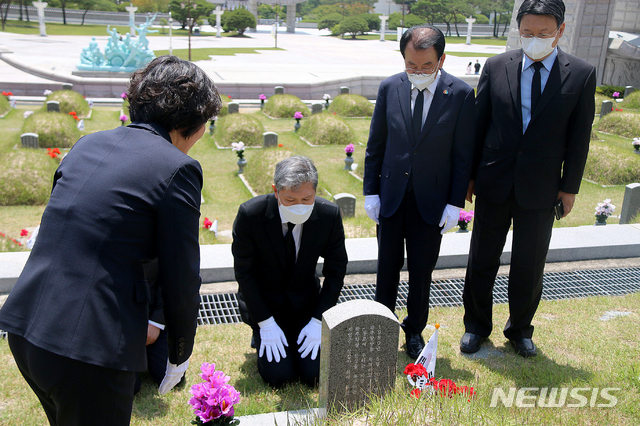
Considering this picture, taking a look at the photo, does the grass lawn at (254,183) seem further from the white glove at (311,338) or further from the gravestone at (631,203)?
the white glove at (311,338)

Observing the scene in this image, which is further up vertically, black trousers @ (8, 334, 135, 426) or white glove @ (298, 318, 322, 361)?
black trousers @ (8, 334, 135, 426)

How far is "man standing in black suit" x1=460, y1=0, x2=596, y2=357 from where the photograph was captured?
3.53 meters

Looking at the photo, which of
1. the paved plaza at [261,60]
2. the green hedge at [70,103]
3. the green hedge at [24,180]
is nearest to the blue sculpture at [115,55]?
the paved plaza at [261,60]

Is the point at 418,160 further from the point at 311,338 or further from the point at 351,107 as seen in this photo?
the point at 351,107

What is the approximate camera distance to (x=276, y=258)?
360 centimetres

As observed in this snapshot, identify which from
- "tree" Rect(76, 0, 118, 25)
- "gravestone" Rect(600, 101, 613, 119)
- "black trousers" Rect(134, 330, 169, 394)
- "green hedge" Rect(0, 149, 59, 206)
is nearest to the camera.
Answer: "black trousers" Rect(134, 330, 169, 394)

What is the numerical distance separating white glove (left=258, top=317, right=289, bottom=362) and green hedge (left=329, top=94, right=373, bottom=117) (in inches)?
559

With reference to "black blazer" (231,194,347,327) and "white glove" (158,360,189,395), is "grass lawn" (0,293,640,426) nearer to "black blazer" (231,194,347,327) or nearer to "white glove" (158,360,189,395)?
"black blazer" (231,194,347,327)

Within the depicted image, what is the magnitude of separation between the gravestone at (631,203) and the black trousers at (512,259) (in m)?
4.11

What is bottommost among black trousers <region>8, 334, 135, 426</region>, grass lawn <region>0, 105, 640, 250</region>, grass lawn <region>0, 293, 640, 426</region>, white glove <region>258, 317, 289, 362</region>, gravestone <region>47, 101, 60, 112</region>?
grass lawn <region>0, 105, 640, 250</region>

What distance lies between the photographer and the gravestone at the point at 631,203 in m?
7.11

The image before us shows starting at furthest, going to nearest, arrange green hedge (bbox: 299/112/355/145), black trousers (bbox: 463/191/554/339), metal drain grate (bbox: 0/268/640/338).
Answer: green hedge (bbox: 299/112/355/145), metal drain grate (bbox: 0/268/640/338), black trousers (bbox: 463/191/554/339)

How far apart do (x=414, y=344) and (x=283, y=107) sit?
44.7 ft

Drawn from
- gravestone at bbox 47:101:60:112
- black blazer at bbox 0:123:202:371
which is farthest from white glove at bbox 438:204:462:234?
gravestone at bbox 47:101:60:112
